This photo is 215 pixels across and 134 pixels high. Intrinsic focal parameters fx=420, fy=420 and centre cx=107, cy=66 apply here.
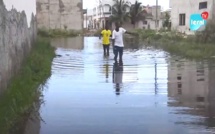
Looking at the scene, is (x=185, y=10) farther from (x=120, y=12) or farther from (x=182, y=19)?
(x=120, y=12)

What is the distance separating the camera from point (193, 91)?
10078 millimetres

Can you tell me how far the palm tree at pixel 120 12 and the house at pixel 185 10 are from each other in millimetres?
30287

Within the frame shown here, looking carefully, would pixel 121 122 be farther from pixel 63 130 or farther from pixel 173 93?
pixel 173 93

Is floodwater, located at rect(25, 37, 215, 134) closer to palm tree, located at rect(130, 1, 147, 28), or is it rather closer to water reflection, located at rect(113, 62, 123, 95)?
water reflection, located at rect(113, 62, 123, 95)

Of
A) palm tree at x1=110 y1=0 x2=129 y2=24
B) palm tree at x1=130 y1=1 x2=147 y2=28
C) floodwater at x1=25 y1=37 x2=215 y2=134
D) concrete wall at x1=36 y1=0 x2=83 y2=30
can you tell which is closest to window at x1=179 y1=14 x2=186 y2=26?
concrete wall at x1=36 y1=0 x2=83 y2=30

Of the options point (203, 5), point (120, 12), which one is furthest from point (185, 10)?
point (120, 12)

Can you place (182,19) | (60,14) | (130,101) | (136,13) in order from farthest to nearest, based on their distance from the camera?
1. (136,13)
2. (60,14)
3. (182,19)
4. (130,101)

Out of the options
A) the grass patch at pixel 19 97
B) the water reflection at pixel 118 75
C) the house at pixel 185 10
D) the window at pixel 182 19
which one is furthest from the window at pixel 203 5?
the grass patch at pixel 19 97

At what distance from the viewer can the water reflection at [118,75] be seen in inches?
431

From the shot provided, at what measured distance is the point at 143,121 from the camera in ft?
23.1

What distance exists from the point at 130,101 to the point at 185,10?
33.4 metres

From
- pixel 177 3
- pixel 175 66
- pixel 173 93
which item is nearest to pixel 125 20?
pixel 177 3

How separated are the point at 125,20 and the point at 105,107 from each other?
222 ft

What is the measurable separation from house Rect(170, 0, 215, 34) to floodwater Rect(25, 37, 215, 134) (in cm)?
2326
